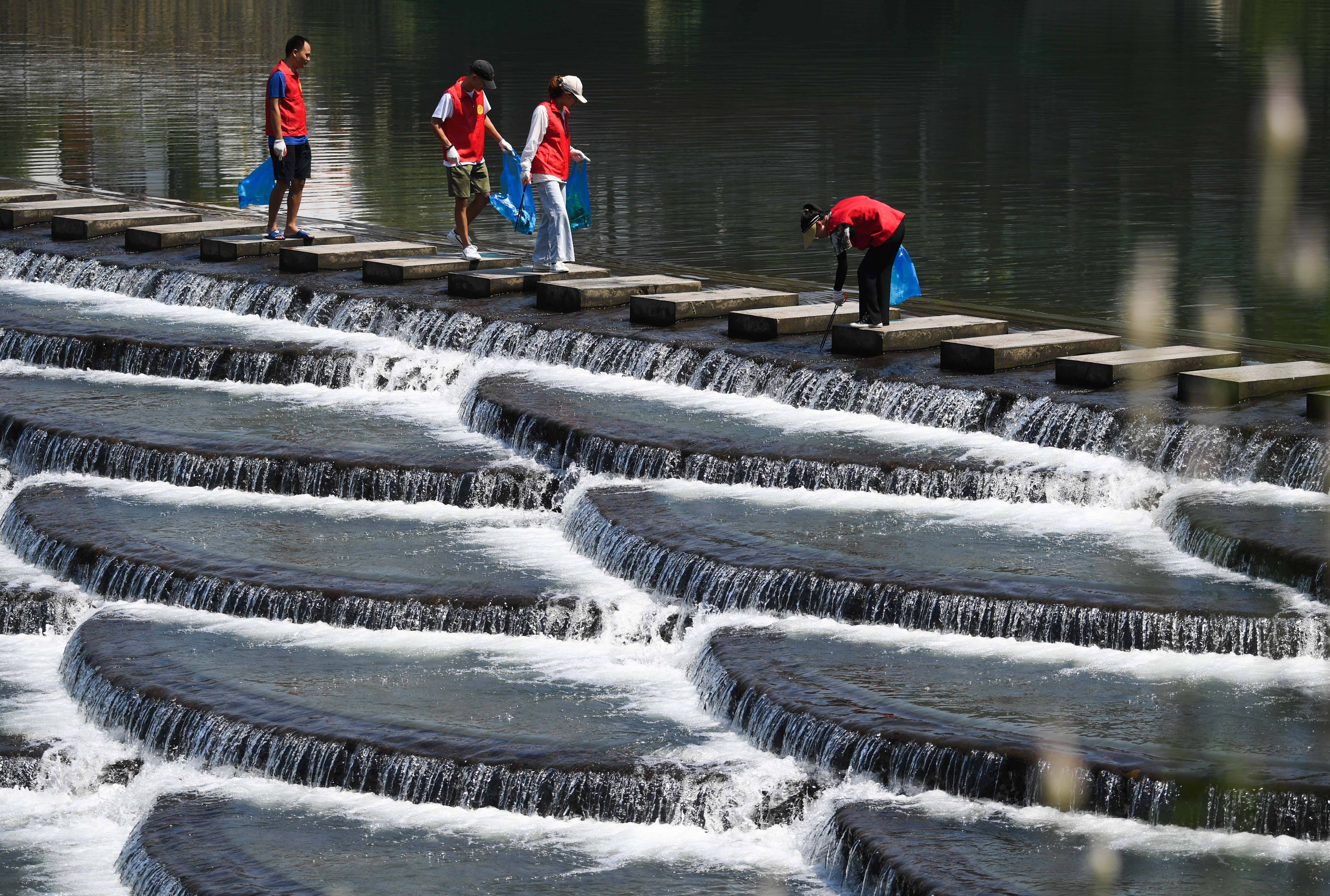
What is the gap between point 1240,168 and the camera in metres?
26.3

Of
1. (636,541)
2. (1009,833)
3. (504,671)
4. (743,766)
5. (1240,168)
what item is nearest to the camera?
(1009,833)

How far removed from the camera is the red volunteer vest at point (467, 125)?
1803 cm

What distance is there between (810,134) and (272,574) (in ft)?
63.5

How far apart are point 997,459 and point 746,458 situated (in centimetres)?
165

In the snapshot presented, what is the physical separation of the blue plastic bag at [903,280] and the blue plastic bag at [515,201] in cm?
473

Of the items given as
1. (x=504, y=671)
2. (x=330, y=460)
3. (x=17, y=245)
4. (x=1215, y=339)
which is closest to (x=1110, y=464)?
(x=1215, y=339)

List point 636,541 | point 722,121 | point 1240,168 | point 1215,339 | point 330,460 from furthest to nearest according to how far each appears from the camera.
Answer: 1. point 722,121
2. point 1240,168
3. point 1215,339
4. point 330,460
5. point 636,541

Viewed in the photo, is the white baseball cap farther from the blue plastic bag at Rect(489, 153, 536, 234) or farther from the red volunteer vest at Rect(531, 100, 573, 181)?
the blue plastic bag at Rect(489, 153, 536, 234)

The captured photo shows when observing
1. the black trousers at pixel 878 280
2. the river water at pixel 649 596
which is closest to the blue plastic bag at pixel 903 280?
the black trousers at pixel 878 280

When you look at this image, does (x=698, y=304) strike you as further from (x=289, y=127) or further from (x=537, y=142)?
(x=289, y=127)

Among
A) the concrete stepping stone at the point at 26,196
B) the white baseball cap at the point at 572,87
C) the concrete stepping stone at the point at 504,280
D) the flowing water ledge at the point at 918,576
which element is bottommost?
the flowing water ledge at the point at 918,576

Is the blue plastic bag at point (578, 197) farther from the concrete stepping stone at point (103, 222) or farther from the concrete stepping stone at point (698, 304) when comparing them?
the concrete stepping stone at point (103, 222)

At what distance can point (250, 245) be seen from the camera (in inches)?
808

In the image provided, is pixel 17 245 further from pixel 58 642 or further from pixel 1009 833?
pixel 1009 833
